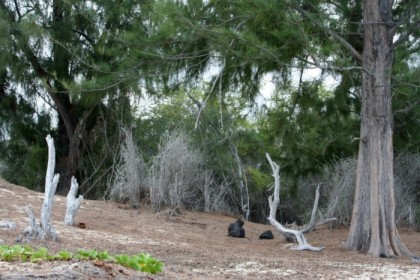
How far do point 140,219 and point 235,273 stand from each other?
19.0ft

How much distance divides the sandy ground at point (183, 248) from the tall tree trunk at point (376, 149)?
1.52ft

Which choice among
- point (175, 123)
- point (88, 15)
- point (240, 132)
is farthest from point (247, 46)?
point (240, 132)

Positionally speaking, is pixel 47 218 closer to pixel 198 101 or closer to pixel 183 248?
pixel 183 248

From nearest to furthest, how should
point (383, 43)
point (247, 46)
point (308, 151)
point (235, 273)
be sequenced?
1. point (235, 273)
2. point (247, 46)
3. point (383, 43)
4. point (308, 151)

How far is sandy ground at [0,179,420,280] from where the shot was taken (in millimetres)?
5992

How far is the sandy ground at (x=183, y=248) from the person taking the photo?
236 inches

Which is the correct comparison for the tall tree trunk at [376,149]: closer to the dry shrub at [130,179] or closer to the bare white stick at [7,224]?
the dry shrub at [130,179]

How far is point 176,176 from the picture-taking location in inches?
607

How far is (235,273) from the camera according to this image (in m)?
8.16

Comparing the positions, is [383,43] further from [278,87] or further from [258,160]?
[258,160]

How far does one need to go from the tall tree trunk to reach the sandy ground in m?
0.46

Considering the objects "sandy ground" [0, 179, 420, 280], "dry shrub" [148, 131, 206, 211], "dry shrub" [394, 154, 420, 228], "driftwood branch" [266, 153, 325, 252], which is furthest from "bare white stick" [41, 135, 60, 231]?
"dry shrub" [394, 154, 420, 228]

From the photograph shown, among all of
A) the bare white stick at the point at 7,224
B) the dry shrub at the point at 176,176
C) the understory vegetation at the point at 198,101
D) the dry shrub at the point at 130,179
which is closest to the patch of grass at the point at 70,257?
the bare white stick at the point at 7,224

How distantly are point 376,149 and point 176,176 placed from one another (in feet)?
16.6
